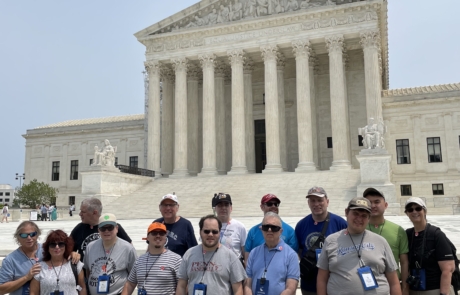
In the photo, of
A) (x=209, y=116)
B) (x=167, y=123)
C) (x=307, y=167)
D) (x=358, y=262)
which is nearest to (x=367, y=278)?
(x=358, y=262)

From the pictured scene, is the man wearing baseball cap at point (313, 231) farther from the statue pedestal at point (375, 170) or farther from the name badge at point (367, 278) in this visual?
the statue pedestal at point (375, 170)

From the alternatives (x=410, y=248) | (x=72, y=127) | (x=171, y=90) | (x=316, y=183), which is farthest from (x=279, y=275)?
(x=72, y=127)

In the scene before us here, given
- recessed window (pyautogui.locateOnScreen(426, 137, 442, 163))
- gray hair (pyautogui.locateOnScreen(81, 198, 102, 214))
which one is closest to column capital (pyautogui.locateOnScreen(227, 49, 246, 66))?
recessed window (pyautogui.locateOnScreen(426, 137, 442, 163))

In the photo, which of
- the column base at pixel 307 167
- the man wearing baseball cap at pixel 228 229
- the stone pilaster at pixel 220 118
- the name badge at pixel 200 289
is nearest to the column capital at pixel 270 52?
the stone pilaster at pixel 220 118

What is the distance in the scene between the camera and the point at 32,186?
150ft

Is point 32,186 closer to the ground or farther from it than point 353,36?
closer to the ground

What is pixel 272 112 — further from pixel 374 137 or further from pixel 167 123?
pixel 167 123

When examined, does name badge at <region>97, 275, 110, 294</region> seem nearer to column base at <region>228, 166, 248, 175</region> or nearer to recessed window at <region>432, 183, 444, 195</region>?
column base at <region>228, 166, 248, 175</region>

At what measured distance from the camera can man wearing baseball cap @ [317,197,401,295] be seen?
184 inches

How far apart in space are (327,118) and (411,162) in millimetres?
8157

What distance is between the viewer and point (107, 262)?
5.65 metres

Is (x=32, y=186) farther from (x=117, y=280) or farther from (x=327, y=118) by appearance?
(x=117, y=280)

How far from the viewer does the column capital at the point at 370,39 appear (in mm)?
34281

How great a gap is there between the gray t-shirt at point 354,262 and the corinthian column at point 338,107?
29.6 meters
